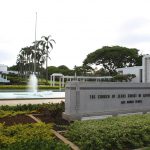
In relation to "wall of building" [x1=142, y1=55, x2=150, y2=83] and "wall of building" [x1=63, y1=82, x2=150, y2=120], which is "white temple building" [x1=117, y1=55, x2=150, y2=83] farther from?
"wall of building" [x1=63, y1=82, x2=150, y2=120]

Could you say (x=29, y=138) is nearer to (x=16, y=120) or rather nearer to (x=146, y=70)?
(x=16, y=120)

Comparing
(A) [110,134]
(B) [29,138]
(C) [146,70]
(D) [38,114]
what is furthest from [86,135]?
(C) [146,70]

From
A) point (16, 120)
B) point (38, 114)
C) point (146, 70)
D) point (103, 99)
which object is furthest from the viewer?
point (146, 70)

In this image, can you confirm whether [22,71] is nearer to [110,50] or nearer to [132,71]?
[110,50]

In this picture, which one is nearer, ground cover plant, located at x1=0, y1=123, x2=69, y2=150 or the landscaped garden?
ground cover plant, located at x1=0, y1=123, x2=69, y2=150

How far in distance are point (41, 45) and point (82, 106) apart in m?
49.9

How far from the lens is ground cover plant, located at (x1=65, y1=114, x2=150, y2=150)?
7031 millimetres

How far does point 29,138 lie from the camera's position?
22.8ft

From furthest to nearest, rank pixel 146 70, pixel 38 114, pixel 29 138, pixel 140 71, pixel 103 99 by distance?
pixel 140 71
pixel 146 70
pixel 38 114
pixel 103 99
pixel 29 138

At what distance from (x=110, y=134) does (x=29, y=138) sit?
1.76 metres

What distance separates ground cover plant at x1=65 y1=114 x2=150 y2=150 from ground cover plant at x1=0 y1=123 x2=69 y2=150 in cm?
58

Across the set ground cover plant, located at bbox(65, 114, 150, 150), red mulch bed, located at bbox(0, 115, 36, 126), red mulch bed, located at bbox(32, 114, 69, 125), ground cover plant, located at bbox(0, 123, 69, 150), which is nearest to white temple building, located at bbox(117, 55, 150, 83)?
red mulch bed, located at bbox(32, 114, 69, 125)

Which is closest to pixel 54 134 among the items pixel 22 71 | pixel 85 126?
pixel 85 126

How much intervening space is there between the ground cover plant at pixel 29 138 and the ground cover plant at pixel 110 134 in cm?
58
